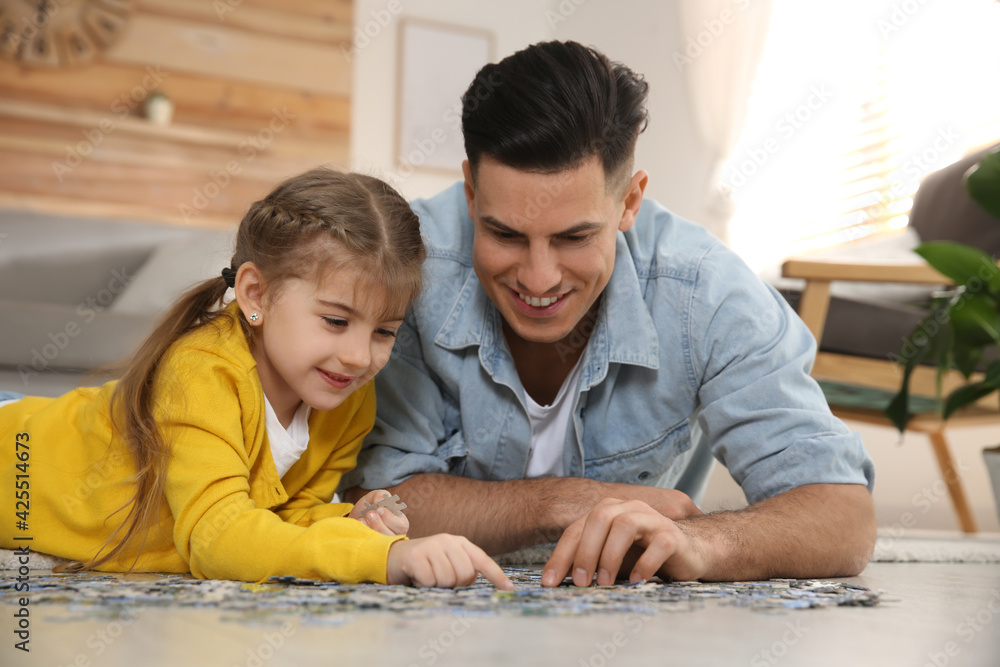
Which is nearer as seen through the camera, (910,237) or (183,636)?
(183,636)

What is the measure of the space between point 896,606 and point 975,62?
296 cm

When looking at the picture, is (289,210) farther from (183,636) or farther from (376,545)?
(183,636)

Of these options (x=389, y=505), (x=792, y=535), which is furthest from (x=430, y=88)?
(x=792, y=535)

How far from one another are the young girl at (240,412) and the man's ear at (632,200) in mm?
347

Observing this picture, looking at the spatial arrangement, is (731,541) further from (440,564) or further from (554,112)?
(554,112)

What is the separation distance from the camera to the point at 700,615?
2.37 feet

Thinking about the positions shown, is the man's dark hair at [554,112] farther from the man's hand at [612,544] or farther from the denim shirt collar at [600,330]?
the man's hand at [612,544]

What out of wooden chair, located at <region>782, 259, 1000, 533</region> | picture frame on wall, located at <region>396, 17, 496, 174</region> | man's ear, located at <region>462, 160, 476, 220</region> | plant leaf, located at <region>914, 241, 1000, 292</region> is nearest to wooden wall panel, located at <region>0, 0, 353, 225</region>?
picture frame on wall, located at <region>396, 17, 496, 174</region>

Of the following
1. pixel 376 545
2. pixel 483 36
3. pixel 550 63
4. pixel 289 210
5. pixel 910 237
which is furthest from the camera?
pixel 483 36

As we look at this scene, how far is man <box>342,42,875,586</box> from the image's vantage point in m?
1.14

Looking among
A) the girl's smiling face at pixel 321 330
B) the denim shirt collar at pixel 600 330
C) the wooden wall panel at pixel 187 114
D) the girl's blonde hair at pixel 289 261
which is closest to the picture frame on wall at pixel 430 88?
the wooden wall panel at pixel 187 114

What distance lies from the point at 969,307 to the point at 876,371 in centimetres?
65

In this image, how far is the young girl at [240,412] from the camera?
921mm

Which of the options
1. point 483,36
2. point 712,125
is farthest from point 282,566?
point 483,36
